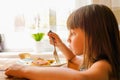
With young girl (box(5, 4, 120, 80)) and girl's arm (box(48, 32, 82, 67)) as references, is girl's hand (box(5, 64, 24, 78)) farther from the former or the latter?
girl's arm (box(48, 32, 82, 67))

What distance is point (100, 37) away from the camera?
0.79 m

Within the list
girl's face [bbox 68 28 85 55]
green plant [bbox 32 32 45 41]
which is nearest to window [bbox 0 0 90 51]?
green plant [bbox 32 32 45 41]

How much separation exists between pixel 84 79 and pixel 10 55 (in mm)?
1071

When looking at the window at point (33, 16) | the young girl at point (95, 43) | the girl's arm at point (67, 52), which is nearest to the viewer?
the young girl at point (95, 43)

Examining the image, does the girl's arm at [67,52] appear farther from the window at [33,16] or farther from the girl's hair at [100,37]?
the window at [33,16]

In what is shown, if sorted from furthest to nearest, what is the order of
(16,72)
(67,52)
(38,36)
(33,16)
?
(33,16) < (38,36) < (67,52) < (16,72)

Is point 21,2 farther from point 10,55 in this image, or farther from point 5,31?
point 10,55

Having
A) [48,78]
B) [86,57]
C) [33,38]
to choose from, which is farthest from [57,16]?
[48,78]

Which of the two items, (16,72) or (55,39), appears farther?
(55,39)

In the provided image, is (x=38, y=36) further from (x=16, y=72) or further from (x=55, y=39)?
(x=16, y=72)

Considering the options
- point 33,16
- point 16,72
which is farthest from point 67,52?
point 33,16

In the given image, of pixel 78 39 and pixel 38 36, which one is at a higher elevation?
pixel 78 39

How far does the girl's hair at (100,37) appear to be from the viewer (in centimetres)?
79

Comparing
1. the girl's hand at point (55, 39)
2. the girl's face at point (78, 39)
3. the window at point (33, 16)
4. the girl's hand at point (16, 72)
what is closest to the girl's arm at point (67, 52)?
the girl's hand at point (55, 39)
